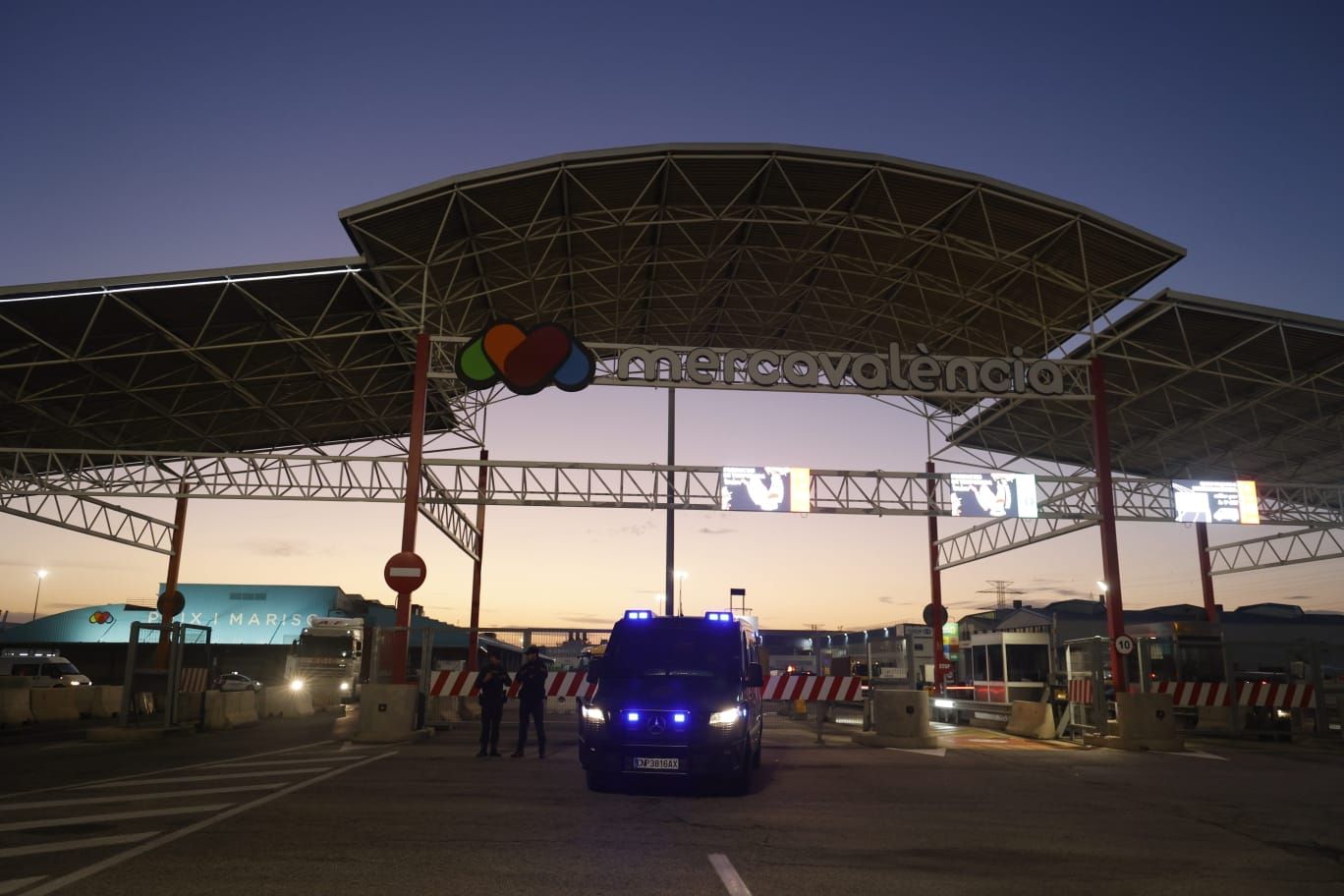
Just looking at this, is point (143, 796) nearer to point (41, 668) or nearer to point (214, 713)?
point (214, 713)

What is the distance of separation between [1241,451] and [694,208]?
79.8 feet

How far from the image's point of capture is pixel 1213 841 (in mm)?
8109

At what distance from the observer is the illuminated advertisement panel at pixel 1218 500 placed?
29.0 metres

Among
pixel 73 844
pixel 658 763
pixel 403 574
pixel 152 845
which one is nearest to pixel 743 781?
pixel 658 763

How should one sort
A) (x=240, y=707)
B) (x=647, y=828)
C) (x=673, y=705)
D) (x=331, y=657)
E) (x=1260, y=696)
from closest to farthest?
(x=647, y=828)
(x=673, y=705)
(x=1260, y=696)
(x=240, y=707)
(x=331, y=657)

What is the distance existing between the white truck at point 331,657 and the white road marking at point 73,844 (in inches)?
1046

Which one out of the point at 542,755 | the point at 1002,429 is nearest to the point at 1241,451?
the point at 1002,429

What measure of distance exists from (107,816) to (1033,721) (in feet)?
63.2

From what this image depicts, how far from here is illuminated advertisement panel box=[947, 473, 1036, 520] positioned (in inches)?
1070

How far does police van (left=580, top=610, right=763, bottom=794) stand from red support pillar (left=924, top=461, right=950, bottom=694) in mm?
17957

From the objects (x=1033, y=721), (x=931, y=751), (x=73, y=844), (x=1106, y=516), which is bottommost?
Result: (x=931, y=751)

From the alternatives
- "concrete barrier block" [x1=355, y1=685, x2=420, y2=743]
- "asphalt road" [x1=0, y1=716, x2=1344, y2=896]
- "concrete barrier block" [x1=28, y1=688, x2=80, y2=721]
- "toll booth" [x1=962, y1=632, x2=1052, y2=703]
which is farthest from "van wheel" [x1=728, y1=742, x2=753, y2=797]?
"concrete barrier block" [x1=28, y1=688, x2=80, y2=721]

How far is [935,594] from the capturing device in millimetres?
35281

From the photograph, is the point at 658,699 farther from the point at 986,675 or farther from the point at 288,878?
the point at 986,675
